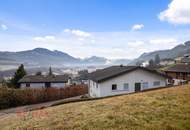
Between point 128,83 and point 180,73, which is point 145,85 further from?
point 180,73

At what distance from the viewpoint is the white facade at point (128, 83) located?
108 feet

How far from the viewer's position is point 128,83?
34.5m

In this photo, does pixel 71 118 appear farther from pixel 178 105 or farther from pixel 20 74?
pixel 20 74

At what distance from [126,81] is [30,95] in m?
14.4

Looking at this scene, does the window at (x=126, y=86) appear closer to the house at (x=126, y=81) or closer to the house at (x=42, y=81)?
the house at (x=126, y=81)

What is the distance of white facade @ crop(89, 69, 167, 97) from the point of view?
33.0 m

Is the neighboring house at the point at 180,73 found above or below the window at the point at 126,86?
above

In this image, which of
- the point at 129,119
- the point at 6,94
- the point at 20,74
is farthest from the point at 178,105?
the point at 20,74

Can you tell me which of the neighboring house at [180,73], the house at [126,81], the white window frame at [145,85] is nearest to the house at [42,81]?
the house at [126,81]

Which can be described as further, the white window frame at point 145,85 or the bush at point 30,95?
the white window frame at point 145,85

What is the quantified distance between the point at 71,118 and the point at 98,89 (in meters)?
19.2

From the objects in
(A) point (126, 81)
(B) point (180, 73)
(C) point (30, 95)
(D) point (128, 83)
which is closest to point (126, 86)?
(D) point (128, 83)

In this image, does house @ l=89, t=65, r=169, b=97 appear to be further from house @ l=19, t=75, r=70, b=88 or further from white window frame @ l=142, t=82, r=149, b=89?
house @ l=19, t=75, r=70, b=88

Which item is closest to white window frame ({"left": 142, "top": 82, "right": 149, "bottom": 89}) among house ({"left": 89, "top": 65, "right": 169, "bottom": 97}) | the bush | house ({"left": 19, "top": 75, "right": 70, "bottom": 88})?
house ({"left": 89, "top": 65, "right": 169, "bottom": 97})
